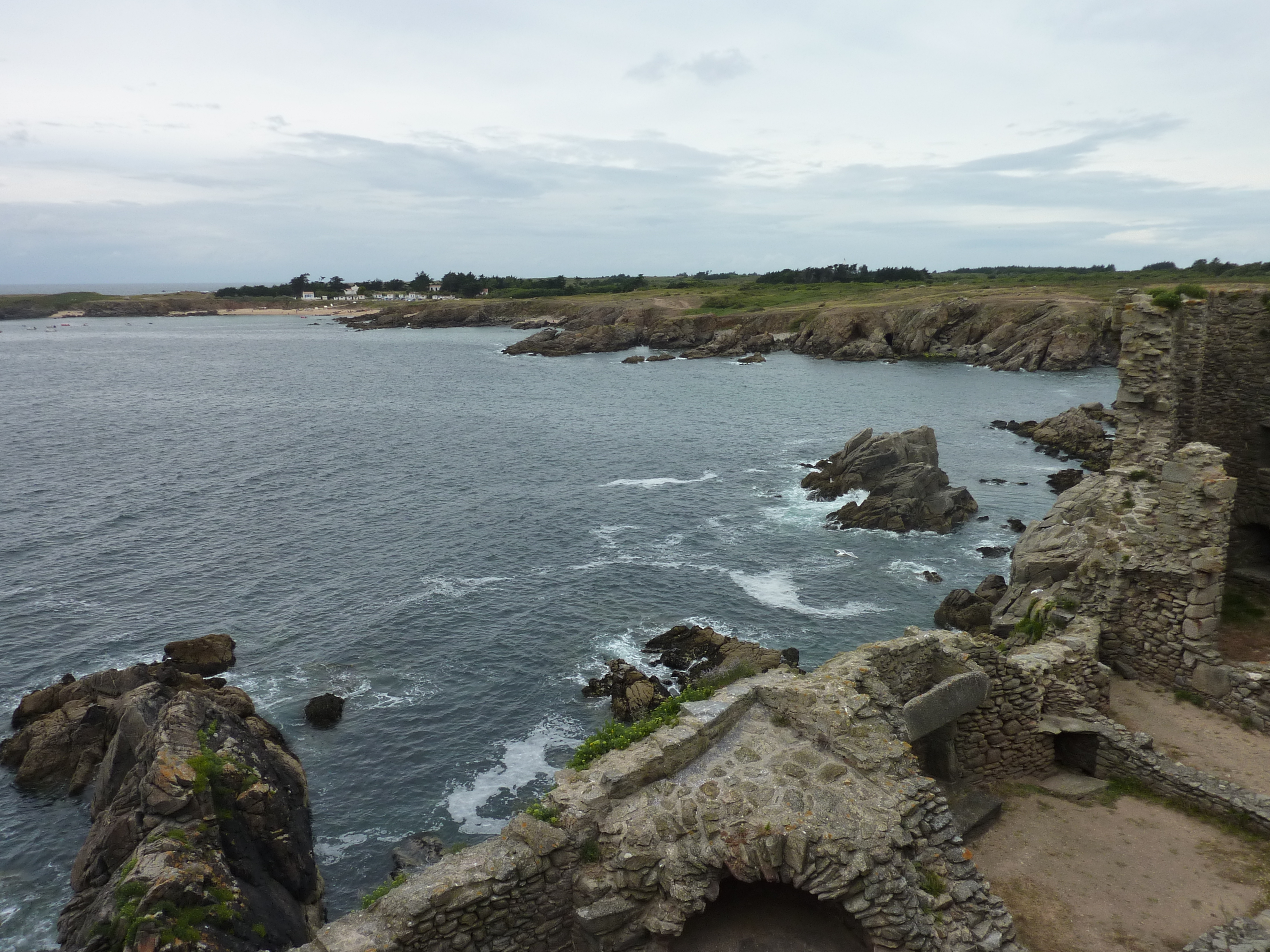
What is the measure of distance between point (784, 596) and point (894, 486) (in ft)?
55.7

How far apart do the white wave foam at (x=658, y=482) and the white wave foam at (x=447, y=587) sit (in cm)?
2101

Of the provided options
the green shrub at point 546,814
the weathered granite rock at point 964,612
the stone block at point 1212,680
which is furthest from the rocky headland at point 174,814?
the weathered granite rock at point 964,612

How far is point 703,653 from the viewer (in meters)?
34.8

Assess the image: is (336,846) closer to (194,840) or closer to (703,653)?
(194,840)

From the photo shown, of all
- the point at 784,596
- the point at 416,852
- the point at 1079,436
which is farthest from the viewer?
the point at 1079,436

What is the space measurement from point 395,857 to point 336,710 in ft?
28.3

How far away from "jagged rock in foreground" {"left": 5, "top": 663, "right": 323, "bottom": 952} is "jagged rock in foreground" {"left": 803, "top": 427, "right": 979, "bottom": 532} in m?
37.7

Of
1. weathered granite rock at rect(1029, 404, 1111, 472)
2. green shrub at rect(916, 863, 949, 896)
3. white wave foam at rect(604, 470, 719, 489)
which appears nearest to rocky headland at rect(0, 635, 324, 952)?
green shrub at rect(916, 863, 949, 896)

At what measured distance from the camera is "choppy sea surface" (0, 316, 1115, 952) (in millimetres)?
28344

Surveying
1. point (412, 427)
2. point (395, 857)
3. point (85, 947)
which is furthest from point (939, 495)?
point (412, 427)

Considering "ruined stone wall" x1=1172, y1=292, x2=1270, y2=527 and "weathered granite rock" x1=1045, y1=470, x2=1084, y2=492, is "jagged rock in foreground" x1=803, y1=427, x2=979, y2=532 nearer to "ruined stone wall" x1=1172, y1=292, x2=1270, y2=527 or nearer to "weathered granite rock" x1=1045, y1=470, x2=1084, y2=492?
"weathered granite rock" x1=1045, y1=470, x2=1084, y2=492

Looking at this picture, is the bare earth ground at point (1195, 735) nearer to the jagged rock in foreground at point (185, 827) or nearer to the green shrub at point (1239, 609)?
the green shrub at point (1239, 609)

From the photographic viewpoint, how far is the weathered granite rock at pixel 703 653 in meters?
32.8

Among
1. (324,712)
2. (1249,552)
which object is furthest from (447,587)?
(1249,552)
